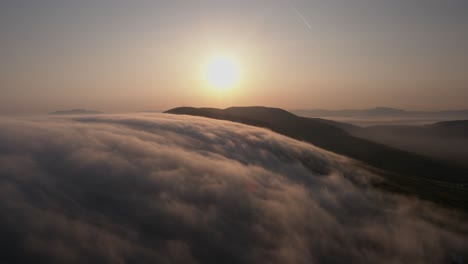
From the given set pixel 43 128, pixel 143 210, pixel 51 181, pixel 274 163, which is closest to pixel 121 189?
pixel 143 210

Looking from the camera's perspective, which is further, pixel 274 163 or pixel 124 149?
pixel 274 163

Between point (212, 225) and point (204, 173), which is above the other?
point (204, 173)

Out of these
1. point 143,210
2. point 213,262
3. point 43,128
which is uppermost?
point 43,128

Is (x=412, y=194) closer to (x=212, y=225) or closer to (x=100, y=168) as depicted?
(x=212, y=225)

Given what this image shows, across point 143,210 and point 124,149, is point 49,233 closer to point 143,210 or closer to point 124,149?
point 143,210

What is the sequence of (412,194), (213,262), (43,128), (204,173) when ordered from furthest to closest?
(412,194) → (43,128) → (204,173) → (213,262)

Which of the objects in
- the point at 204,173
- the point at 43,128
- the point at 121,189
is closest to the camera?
the point at 121,189

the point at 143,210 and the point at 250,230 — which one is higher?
the point at 143,210

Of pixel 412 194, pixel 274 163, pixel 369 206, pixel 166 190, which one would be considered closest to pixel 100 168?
pixel 166 190

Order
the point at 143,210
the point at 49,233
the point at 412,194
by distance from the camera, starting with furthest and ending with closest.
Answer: the point at 412,194 → the point at 143,210 → the point at 49,233
